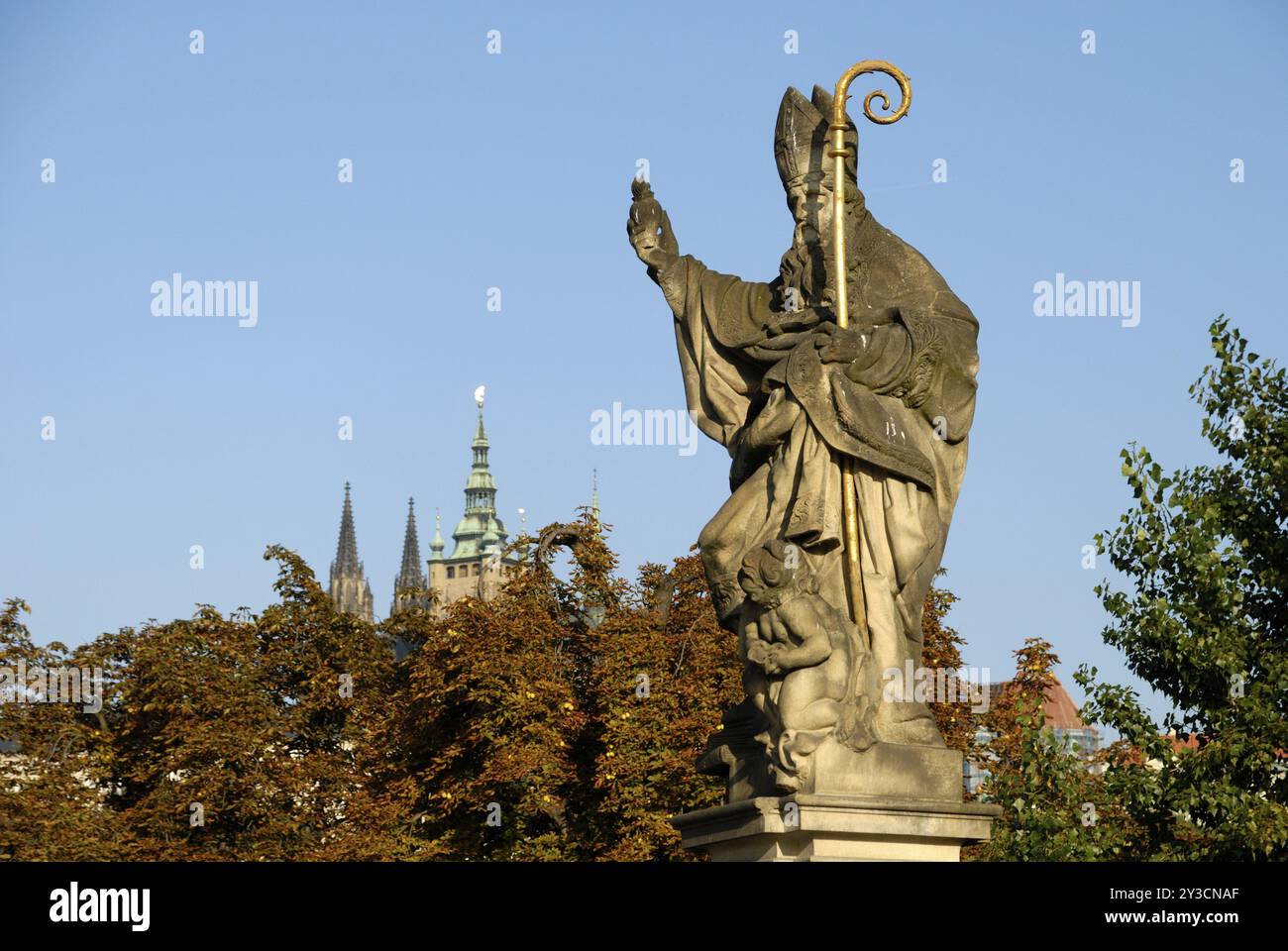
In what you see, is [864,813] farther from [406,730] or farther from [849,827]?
[406,730]

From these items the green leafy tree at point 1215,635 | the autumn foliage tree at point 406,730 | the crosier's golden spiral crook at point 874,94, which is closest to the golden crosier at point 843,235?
the crosier's golden spiral crook at point 874,94

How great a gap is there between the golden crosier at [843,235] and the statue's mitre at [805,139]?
0.15 m

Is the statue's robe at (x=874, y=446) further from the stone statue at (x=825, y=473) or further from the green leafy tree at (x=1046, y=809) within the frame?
the green leafy tree at (x=1046, y=809)

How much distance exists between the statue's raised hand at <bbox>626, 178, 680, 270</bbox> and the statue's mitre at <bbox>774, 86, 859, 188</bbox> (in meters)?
0.88

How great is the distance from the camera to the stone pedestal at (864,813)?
12.3m

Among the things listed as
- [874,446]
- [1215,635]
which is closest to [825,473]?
[874,446]

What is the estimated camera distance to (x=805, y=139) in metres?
14.0

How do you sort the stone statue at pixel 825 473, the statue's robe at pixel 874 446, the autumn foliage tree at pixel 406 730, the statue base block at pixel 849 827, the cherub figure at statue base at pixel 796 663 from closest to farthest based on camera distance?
the statue base block at pixel 849 827
the cherub figure at statue base at pixel 796 663
the stone statue at pixel 825 473
the statue's robe at pixel 874 446
the autumn foliage tree at pixel 406 730

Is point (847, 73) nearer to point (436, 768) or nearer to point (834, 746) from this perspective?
point (834, 746)

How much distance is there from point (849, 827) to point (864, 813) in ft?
0.39

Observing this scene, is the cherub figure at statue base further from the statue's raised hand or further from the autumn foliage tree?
the autumn foliage tree

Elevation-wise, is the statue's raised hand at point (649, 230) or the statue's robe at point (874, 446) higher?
the statue's raised hand at point (649, 230)

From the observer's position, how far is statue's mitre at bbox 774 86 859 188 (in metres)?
13.9

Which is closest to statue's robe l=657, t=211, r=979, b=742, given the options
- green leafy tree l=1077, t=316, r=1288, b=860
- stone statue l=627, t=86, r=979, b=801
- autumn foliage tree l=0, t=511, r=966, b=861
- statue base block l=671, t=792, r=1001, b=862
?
stone statue l=627, t=86, r=979, b=801
